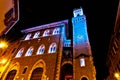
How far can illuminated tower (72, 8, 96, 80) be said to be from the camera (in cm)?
2283

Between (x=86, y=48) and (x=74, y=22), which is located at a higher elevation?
(x=74, y=22)

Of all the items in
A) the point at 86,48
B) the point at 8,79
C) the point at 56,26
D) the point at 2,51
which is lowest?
the point at 8,79

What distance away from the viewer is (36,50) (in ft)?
94.6

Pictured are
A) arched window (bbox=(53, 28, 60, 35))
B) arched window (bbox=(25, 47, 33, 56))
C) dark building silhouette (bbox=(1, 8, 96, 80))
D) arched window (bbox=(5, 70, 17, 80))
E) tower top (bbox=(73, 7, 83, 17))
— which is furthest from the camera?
tower top (bbox=(73, 7, 83, 17))

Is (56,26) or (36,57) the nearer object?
(36,57)

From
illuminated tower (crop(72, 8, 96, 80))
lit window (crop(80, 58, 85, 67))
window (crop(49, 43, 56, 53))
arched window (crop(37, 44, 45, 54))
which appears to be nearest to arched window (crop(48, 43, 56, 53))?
window (crop(49, 43, 56, 53))

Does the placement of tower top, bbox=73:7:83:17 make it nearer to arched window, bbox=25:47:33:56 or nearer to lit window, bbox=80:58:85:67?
arched window, bbox=25:47:33:56

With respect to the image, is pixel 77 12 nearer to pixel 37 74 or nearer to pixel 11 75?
pixel 37 74

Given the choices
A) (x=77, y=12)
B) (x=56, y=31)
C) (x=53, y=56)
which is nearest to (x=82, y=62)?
(x=53, y=56)

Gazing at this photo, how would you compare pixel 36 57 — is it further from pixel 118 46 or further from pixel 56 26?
pixel 118 46

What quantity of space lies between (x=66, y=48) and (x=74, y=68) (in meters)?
5.52

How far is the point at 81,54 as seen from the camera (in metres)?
25.8

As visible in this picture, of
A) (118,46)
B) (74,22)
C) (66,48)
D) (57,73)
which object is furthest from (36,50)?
(118,46)

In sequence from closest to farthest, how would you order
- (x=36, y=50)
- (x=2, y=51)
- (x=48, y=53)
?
(x=48, y=53) → (x=36, y=50) → (x=2, y=51)
